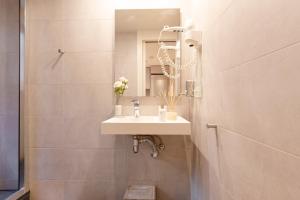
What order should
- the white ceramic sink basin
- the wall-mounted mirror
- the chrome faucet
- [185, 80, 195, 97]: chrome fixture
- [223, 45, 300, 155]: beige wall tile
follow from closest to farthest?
1. [223, 45, 300, 155]: beige wall tile
2. the white ceramic sink basin
3. [185, 80, 195, 97]: chrome fixture
4. the chrome faucet
5. the wall-mounted mirror

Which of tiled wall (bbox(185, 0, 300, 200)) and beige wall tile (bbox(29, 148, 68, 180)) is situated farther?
beige wall tile (bbox(29, 148, 68, 180))

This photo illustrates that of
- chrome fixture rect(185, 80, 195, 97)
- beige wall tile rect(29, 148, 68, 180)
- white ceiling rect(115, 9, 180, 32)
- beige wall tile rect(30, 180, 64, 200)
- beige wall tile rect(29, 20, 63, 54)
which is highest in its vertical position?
white ceiling rect(115, 9, 180, 32)

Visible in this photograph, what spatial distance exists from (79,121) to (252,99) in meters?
1.54

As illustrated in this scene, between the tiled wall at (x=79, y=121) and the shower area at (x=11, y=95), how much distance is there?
0.08 m

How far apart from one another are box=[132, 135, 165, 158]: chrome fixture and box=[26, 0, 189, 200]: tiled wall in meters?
0.07

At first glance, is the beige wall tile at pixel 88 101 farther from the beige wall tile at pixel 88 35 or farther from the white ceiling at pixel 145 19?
the white ceiling at pixel 145 19

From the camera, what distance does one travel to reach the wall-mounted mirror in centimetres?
197

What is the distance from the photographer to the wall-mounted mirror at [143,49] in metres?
1.97

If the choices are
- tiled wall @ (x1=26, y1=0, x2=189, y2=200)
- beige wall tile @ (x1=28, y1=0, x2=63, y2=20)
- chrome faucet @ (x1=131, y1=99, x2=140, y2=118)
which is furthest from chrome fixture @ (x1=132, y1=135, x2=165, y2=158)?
beige wall tile @ (x1=28, y1=0, x2=63, y2=20)

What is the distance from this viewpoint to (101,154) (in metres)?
1.98

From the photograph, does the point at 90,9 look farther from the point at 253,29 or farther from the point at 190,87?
the point at 253,29

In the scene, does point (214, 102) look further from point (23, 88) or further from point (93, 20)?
point (23, 88)

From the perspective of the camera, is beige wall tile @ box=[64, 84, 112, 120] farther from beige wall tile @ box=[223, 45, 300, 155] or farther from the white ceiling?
beige wall tile @ box=[223, 45, 300, 155]

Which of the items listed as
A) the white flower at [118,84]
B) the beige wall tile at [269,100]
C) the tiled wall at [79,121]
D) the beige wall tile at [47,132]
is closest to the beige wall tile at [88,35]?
the tiled wall at [79,121]
